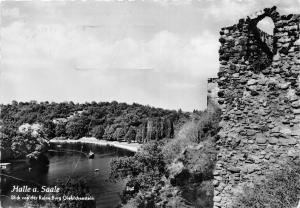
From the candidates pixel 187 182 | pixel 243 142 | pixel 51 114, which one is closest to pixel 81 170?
pixel 187 182

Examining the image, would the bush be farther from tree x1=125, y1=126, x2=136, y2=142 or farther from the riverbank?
tree x1=125, y1=126, x2=136, y2=142

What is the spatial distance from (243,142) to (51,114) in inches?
4166

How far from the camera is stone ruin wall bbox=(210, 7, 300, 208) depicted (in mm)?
6660

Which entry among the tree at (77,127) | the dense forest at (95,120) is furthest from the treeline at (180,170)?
the tree at (77,127)

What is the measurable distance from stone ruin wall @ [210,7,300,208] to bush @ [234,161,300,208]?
0.66 feet

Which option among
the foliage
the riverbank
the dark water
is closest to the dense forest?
the riverbank

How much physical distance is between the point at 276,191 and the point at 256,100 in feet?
5.98

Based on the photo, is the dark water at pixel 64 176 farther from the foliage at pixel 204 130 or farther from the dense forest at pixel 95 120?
the dense forest at pixel 95 120

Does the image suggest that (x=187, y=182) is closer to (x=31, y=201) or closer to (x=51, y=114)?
(x=31, y=201)

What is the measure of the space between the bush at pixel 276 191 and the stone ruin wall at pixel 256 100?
0.20 meters

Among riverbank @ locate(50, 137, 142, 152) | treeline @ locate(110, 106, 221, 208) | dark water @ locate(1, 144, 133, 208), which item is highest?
treeline @ locate(110, 106, 221, 208)

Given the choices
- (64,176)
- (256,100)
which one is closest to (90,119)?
(64,176)

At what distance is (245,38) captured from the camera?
7.23 metres

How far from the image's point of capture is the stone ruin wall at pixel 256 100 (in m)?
6.66
